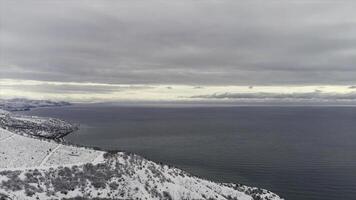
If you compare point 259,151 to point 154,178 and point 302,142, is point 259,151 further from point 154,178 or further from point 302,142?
point 154,178

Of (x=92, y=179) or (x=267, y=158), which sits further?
(x=267, y=158)

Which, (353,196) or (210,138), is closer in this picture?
(353,196)

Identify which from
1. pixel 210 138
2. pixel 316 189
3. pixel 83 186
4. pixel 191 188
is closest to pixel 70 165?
pixel 83 186

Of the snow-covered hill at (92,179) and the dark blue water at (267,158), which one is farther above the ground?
the snow-covered hill at (92,179)

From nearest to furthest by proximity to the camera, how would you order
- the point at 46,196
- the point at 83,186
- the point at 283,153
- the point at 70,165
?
the point at 46,196 → the point at 83,186 → the point at 70,165 → the point at 283,153

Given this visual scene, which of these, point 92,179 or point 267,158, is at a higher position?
point 92,179

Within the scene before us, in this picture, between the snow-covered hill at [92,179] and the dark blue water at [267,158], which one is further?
the dark blue water at [267,158]

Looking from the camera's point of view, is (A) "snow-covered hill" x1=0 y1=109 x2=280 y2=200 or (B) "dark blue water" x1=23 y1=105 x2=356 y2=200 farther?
(B) "dark blue water" x1=23 y1=105 x2=356 y2=200

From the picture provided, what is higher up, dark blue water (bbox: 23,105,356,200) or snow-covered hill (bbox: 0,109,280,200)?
snow-covered hill (bbox: 0,109,280,200)
